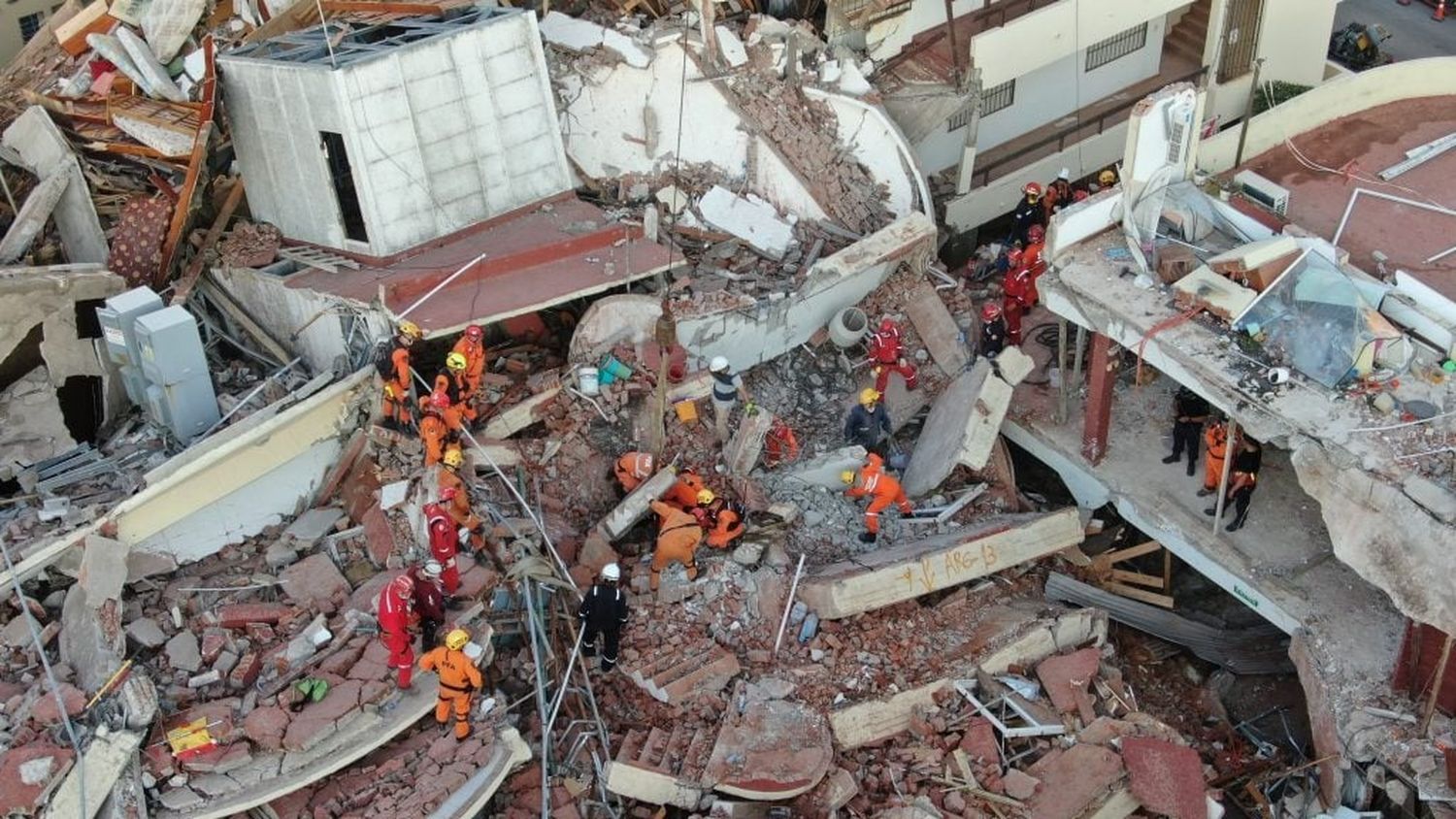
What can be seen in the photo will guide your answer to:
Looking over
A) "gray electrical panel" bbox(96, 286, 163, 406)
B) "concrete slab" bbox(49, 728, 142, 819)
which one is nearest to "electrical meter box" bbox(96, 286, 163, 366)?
"gray electrical panel" bbox(96, 286, 163, 406)

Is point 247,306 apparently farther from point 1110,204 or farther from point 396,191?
point 1110,204

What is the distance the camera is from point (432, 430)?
16.2 meters

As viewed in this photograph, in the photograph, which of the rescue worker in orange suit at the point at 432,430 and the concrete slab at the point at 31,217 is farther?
the concrete slab at the point at 31,217

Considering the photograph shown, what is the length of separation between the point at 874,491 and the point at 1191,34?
39.9 feet

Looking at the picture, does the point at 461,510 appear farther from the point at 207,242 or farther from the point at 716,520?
the point at 207,242

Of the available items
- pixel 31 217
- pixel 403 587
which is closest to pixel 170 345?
pixel 31 217

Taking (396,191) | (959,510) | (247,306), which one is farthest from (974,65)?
(247,306)

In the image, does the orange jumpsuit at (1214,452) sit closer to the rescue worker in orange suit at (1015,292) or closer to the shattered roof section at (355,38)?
the rescue worker in orange suit at (1015,292)

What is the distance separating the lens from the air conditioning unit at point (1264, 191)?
60.4 feet

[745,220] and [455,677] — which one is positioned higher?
[745,220]

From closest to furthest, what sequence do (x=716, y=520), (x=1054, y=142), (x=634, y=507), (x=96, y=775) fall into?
1. (x=96, y=775)
2. (x=716, y=520)
3. (x=634, y=507)
4. (x=1054, y=142)

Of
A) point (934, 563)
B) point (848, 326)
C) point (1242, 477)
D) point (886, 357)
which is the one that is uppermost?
A: point (886, 357)

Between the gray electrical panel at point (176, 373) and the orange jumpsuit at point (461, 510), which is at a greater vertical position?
the gray electrical panel at point (176, 373)

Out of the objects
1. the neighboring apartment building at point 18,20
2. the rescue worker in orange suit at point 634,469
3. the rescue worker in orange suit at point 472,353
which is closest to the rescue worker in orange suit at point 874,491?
the rescue worker in orange suit at point 634,469
